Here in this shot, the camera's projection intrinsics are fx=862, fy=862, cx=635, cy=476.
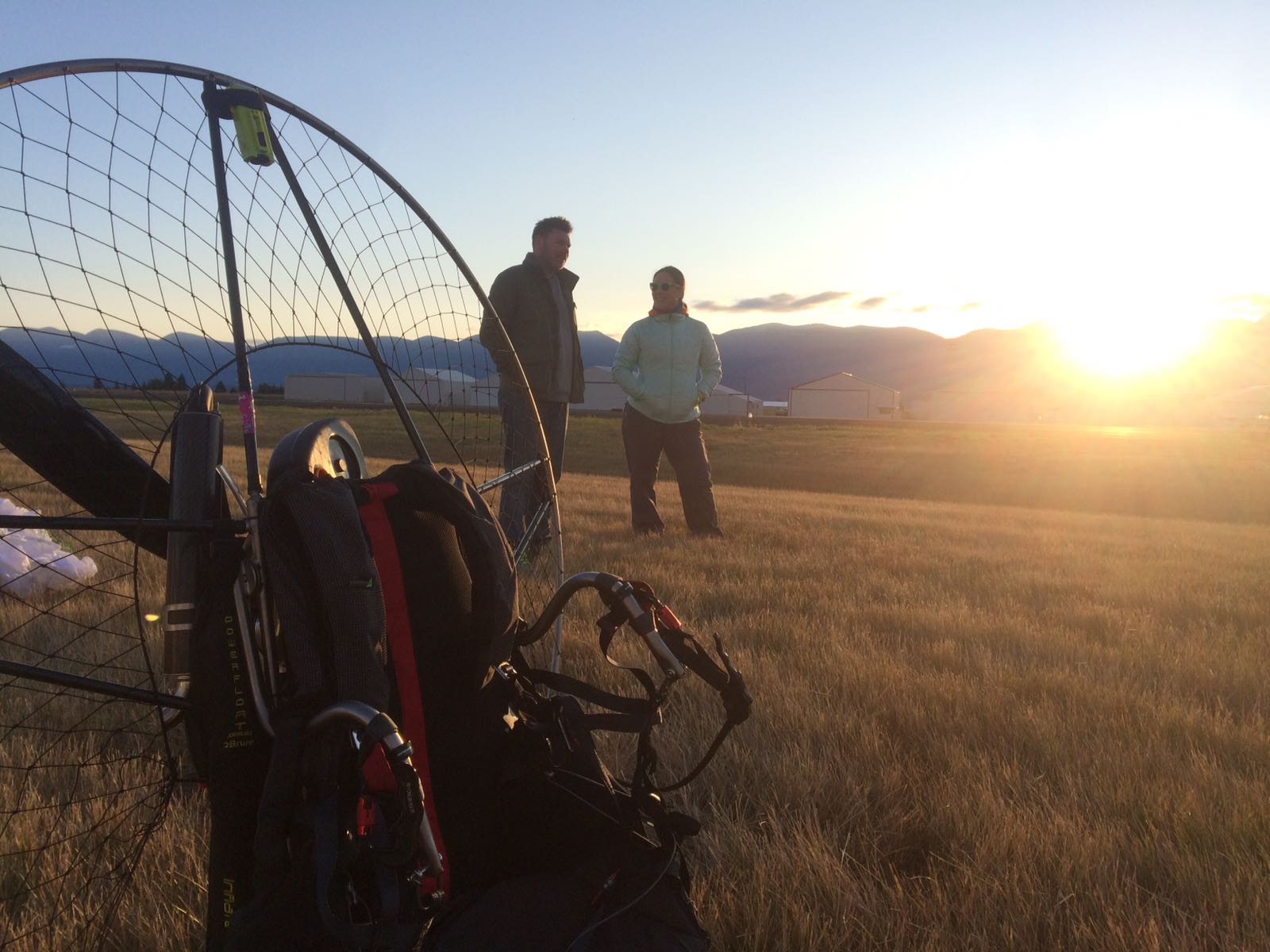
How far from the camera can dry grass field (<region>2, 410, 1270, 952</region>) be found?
5.63 feet

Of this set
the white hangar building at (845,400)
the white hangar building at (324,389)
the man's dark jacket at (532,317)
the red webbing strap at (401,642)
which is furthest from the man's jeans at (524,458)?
the white hangar building at (845,400)

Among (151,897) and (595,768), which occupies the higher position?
(595,768)

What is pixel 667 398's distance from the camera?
6750 mm

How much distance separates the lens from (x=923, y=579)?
5105 mm

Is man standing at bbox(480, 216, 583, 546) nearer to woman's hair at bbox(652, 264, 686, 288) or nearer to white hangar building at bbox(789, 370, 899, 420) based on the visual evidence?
woman's hair at bbox(652, 264, 686, 288)

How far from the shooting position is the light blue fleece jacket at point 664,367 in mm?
6750

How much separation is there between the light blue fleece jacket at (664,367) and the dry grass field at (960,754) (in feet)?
3.79

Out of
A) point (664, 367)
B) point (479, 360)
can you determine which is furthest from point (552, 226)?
point (479, 360)

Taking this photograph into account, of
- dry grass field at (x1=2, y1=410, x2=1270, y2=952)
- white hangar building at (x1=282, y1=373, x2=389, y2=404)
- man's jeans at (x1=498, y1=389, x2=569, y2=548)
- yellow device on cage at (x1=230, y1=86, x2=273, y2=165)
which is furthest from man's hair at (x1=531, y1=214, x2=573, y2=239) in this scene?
white hangar building at (x1=282, y1=373, x2=389, y2=404)

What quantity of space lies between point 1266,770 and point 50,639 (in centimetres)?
410

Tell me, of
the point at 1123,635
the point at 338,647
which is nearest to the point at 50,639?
the point at 338,647

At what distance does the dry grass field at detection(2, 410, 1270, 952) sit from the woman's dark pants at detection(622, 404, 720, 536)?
55cm

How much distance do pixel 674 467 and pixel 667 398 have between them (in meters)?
0.54

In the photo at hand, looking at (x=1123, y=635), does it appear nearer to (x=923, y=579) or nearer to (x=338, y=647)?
(x=923, y=579)
